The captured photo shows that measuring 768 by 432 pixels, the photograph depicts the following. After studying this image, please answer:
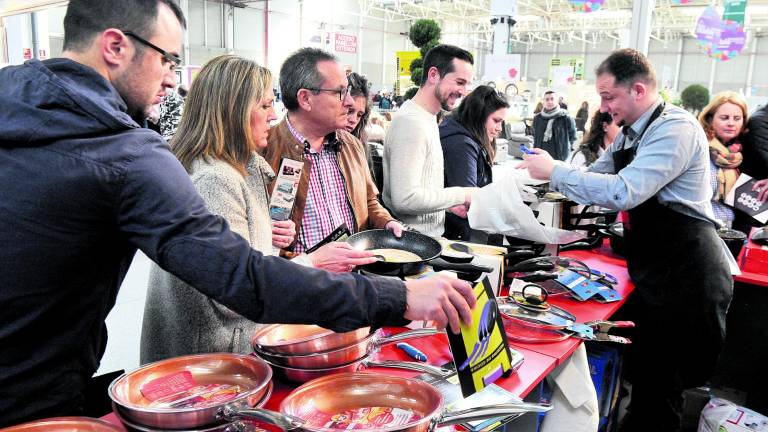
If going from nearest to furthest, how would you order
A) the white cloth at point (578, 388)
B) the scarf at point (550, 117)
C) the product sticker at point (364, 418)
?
the product sticker at point (364, 418), the white cloth at point (578, 388), the scarf at point (550, 117)

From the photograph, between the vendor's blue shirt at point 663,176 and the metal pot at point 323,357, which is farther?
the vendor's blue shirt at point 663,176

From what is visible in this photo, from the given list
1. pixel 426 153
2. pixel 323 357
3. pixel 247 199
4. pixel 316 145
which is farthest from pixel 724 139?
pixel 323 357

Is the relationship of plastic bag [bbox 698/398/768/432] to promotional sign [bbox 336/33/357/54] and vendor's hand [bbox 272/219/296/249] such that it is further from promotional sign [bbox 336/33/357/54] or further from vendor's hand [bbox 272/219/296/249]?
promotional sign [bbox 336/33/357/54]

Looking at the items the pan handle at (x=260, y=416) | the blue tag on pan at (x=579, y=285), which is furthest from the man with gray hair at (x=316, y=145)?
the pan handle at (x=260, y=416)

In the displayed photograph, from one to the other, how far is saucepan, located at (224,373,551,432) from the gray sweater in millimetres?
502

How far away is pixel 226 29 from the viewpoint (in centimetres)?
1886

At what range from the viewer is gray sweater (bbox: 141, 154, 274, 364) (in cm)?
155

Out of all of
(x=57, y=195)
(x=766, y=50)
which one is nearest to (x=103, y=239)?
(x=57, y=195)

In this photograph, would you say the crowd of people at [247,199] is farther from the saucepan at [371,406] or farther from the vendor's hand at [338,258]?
the saucepan at [371,406]

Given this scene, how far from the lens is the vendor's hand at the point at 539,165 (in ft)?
8.04

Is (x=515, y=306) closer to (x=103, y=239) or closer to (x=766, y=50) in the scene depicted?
(x=103, y=239)

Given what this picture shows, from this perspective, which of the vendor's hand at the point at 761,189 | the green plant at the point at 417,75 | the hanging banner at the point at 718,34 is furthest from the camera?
A: the green plant at the point at 417,75

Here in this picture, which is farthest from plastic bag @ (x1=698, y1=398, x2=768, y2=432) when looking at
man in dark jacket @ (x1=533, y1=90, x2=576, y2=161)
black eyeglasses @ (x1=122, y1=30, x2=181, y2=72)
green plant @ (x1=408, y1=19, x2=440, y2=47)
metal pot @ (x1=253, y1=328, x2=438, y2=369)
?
man in dark jacket @ (x1=533, y1=90, x2=576, y2=161)

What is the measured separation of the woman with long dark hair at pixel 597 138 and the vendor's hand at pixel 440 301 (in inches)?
132
